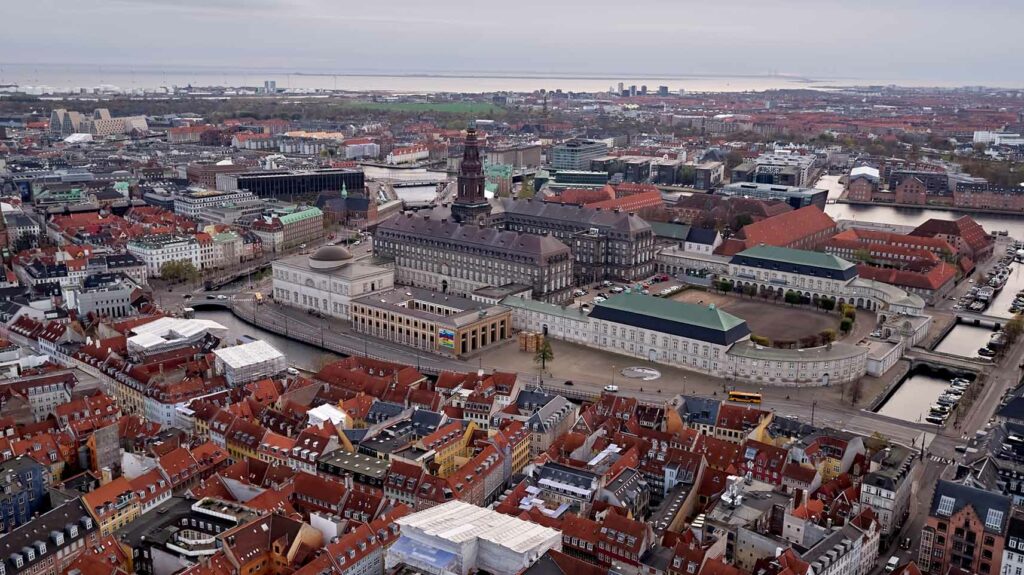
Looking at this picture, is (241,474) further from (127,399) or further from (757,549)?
(757,549)

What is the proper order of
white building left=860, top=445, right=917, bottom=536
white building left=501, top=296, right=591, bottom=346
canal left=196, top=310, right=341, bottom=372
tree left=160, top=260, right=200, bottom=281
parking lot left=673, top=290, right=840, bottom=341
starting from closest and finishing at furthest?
white building left=860, top=445, right=917, bottom=536, canal left=196, top=310, right=341, bottom=372, white building left=501, top=296, right=591, bottom=346, parking lot left=673, top=290, right=840, bottom=341, tree left=160, top=260, right=200, bottom=281

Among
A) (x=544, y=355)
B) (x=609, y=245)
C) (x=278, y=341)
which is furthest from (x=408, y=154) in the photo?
(x=544, y=355)

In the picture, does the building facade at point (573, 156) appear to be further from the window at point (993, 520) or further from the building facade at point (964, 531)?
the window at point (993, 520)

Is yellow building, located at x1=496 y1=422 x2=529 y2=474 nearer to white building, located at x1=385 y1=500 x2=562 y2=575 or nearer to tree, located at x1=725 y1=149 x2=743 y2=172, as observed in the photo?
white building, located at x1=385 y1=500 x2=562 y2=575

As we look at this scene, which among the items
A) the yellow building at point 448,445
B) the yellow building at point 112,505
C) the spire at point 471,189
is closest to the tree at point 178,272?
the spire at point 471,189

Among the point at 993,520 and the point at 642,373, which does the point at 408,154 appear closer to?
the point at 642,373

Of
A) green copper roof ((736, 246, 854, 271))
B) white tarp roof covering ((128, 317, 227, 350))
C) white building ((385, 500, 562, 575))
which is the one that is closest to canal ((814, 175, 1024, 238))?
green copper roof ((736, 246, 854, 271))
